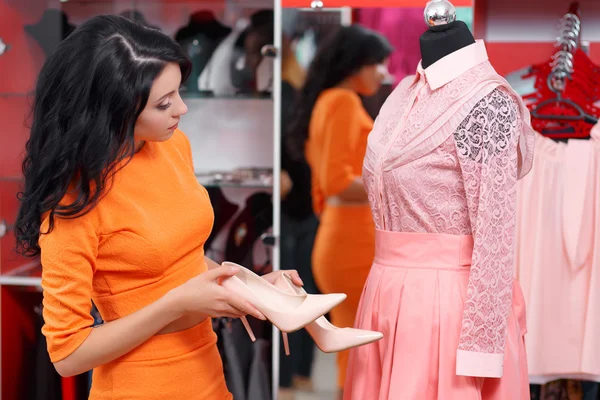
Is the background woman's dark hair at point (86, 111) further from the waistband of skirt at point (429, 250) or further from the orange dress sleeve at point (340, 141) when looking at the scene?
the orange dress sleeve at point (340, 141)

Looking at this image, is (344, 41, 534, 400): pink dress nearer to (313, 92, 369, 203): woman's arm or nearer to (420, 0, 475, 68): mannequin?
(420, 0, 475, 68): mannequin

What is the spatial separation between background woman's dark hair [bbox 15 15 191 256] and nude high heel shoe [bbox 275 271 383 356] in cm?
49

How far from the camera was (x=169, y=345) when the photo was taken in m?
1.50

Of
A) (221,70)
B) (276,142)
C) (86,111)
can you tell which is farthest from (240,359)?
(86,111)

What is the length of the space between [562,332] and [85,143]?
6.20 ft

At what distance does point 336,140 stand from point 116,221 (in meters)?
1.38

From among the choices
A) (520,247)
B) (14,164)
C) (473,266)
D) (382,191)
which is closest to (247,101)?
(14,164)

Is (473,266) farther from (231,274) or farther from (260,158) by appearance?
(260,158)

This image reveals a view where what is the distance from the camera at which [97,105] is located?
135 cm

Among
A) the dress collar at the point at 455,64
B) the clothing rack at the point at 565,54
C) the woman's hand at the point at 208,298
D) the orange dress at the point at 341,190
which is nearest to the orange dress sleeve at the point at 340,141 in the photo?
the orange dress at the point at 341,190

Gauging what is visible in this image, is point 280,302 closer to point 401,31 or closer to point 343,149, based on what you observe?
point 343,149

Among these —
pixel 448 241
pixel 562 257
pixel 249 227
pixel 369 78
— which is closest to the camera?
pixel 448 241

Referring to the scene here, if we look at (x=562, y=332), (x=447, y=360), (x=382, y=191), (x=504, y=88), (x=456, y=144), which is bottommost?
(x=562, y=332)

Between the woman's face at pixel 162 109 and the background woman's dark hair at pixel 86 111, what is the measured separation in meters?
0.02
